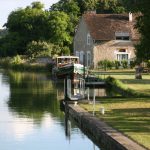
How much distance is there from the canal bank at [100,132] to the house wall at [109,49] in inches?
1859

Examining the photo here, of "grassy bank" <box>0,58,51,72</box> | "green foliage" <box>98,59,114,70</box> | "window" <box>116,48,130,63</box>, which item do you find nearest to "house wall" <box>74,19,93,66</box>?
"window" <box>116,48,130,63</box>

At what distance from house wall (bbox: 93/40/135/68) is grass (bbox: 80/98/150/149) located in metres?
43.8

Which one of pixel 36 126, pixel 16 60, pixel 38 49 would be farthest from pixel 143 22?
pixel 38 49

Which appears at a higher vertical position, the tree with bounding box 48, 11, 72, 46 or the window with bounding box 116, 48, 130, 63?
the tree with bounding box 48, 11, 72, 46

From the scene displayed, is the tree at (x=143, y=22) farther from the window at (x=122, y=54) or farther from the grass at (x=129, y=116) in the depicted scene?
the window at (x=122, y=54)

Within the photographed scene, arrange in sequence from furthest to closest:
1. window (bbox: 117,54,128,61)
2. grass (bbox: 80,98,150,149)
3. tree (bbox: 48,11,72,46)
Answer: tree (bbox: 48,11,72,46) < window (bbox: 117,54,128,61) < grass (bbox: 80,98,150,149)

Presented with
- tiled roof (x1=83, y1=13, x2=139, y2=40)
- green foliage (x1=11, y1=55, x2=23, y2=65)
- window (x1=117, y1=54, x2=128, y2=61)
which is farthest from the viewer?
green foliage (x1=11, y1=55, x2=23, y2=65)

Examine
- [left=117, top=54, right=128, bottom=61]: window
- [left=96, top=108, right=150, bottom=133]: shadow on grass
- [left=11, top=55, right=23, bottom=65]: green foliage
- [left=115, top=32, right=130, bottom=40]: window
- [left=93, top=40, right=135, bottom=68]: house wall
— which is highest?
[left=115, top=32, right=130, bottom=40]: window

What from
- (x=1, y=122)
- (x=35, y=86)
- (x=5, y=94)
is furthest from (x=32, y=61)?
(x=1, y=122)

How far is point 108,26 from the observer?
7550 centimetres

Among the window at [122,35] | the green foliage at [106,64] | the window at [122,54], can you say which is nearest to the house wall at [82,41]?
the window at [122,35]

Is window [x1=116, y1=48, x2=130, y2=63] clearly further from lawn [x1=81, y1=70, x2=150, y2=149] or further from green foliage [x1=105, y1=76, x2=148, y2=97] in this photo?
lawn [x1=81, y1=70, x2=150, y2=149]

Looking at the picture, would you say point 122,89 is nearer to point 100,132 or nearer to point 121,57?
point 100,132

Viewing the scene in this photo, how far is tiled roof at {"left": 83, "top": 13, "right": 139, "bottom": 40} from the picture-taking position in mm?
74688
